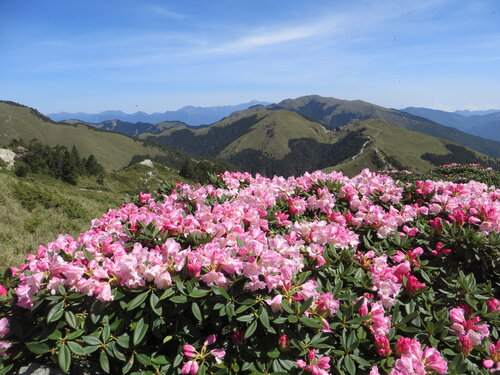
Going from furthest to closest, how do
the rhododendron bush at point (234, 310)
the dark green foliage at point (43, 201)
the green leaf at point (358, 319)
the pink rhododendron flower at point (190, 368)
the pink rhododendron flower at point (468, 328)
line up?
the dark green foliage at point (43, 201) → the pink rhododendron flower at point (468, 328) → the green leaf at point (358, 319) → the rhododendron bush at point (234, 310) → the pink rhododendron flower at point (190, 368)

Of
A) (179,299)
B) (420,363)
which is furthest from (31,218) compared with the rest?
(420,363)

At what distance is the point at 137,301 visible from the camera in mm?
2646

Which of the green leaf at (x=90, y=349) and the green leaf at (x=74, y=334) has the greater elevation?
the green leaf at (x=74, y=334)

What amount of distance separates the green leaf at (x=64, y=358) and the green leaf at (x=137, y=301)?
1.86 feet

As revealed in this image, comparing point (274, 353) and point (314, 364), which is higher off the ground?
point (274, 353)

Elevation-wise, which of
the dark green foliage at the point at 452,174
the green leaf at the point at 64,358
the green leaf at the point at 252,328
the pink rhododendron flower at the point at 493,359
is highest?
the green leaf at the point at 252,328

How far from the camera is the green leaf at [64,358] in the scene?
2416 mm

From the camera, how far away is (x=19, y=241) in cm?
1015

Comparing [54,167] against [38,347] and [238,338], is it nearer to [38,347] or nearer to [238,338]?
[38,347]

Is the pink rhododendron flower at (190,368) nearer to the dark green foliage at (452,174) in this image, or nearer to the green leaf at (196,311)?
the green leaf at (196,311)

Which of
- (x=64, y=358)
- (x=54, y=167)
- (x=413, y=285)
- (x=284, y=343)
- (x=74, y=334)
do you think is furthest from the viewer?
(x=54, y=167)

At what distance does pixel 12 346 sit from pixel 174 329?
1.45 metres

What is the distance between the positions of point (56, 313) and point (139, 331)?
73 cm

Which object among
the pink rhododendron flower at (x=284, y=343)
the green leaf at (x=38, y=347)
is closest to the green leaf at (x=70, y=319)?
the green leaf at (x=38, y=347)
